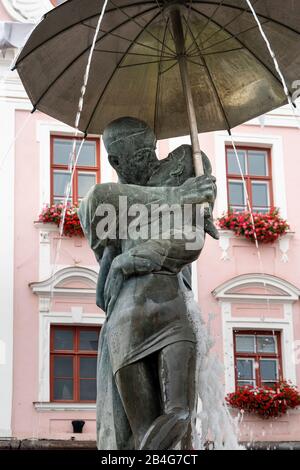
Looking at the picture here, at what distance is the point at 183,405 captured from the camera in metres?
4.68

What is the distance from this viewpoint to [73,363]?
1859cm

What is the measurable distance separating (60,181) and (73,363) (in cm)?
315

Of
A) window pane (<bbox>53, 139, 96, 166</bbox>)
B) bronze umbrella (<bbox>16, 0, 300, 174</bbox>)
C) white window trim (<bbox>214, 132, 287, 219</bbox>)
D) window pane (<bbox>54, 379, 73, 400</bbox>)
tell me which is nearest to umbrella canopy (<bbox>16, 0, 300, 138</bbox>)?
bronze umbrella (<bbox>16, 0, 300, 174</bbox>)

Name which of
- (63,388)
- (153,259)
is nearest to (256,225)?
(63,388)

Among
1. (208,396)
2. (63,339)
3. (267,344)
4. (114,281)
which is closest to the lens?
(114,281)

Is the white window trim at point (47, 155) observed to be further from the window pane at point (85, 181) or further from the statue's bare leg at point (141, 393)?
the statue's bare leg at point (141, 393)

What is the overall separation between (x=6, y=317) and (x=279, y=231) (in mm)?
4794

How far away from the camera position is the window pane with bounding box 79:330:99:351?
18.8 meters

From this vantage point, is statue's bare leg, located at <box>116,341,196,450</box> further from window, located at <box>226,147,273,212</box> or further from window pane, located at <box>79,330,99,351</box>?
window, located at <box>226,147,273,212</box>

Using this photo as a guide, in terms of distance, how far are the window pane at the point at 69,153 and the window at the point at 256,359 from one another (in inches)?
152

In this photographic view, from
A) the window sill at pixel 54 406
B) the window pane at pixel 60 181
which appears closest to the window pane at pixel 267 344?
the window sill at pixel 54 406

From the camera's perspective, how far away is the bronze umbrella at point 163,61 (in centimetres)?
560

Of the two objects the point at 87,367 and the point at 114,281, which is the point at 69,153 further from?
the point at 114,281

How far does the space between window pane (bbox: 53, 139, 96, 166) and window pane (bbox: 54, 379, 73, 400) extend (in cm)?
376
